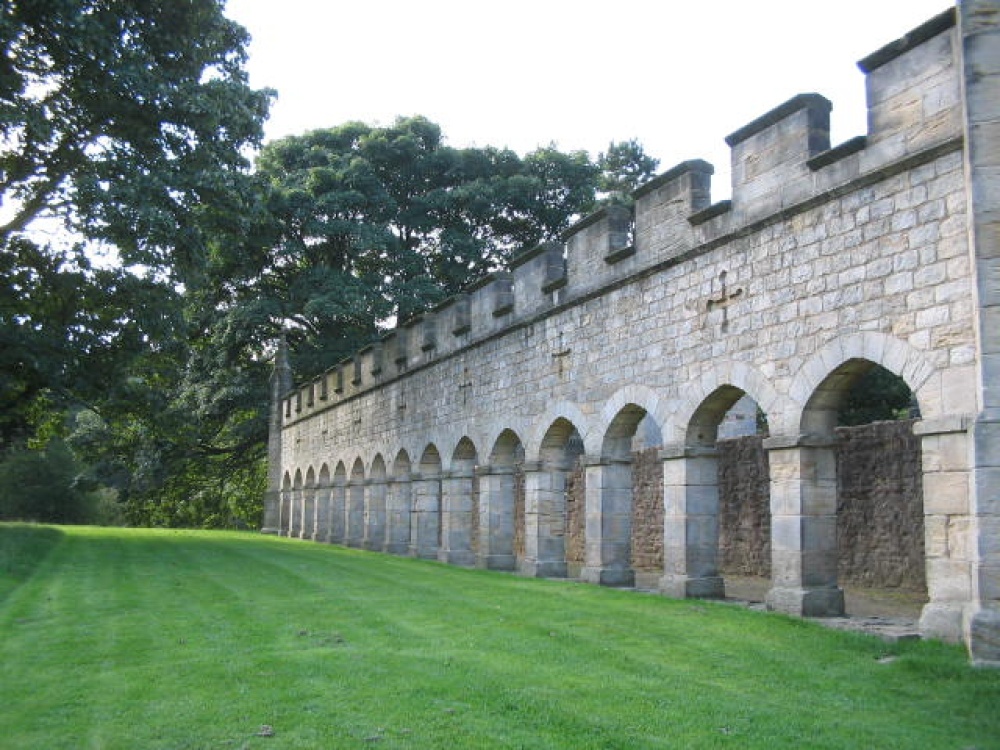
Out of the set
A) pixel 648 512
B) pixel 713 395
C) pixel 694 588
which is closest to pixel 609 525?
pixel 694 588

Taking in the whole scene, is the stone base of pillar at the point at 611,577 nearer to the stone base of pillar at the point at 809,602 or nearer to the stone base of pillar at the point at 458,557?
the stone base of pillar at the point at 809,602

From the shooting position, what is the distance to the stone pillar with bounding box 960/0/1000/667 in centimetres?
626

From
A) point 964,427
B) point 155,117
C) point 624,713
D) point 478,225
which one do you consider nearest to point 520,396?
point 155,117

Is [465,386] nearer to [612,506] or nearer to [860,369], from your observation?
[612,506]

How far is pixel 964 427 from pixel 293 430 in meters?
25.1

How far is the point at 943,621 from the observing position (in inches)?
268

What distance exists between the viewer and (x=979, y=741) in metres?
4.80

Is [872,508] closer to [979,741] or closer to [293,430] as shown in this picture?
[979,741]

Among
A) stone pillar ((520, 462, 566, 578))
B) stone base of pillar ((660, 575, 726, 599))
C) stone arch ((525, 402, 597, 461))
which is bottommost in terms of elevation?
stone base of pillar ((660, 575, 726, 599))

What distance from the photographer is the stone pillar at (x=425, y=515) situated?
17.7 metres

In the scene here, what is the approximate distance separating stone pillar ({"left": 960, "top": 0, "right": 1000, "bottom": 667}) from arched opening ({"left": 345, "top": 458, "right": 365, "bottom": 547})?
17599 millimetres

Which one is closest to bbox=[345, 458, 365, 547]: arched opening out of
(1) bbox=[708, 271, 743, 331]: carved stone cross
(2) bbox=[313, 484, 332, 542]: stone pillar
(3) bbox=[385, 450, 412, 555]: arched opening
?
(2) bbox=[313, 484, 332, 542]: stone pillar

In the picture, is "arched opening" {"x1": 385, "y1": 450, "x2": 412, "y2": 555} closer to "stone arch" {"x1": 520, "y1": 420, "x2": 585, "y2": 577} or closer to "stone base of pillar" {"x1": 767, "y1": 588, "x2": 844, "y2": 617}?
"stone arch" {"x1": 520, "y1": 420, "x2": 585, "y2": 577}

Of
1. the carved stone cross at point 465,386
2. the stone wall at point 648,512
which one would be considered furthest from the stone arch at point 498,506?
the stone wall at point 648,512
